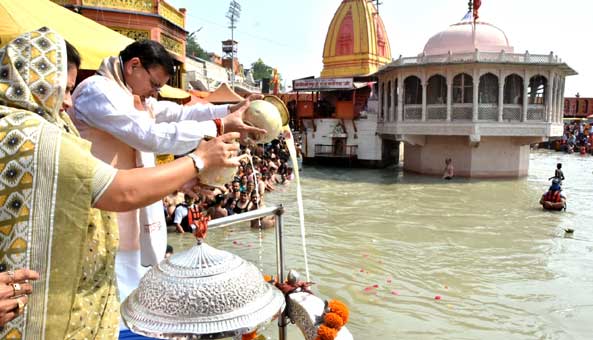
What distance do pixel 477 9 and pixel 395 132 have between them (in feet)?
20.5

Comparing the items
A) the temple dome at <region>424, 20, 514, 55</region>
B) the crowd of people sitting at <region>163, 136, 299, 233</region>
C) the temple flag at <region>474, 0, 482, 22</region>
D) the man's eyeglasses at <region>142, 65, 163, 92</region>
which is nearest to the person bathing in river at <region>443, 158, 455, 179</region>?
the temple dome at <region>424, 20, 514, 55</region>

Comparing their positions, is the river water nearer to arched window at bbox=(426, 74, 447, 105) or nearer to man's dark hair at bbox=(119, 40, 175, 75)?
man's dark hair at bbox=(119, 40, 175, 75)

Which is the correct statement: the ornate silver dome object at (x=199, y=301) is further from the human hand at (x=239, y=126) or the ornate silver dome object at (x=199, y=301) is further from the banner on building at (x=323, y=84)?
the banner on building at (x=323, y=84)

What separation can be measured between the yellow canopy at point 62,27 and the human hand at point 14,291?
349 cm

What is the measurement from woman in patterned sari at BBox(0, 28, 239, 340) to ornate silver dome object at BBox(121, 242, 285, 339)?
0.91 ft

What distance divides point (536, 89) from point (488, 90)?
2.64 m

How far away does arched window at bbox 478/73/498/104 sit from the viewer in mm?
18453

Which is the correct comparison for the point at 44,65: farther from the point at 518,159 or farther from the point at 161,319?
the point at 518,159

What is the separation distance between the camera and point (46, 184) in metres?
1.20

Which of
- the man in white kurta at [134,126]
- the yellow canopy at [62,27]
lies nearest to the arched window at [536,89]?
the yellow canopy at [62,27]

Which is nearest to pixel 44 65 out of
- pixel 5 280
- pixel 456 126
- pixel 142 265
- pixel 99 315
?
pixel 5 280

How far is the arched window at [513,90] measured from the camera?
1849cm

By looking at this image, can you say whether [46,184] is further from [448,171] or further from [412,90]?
[412,90]

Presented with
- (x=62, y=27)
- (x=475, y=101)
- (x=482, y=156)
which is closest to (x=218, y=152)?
(x=62, y=27)
